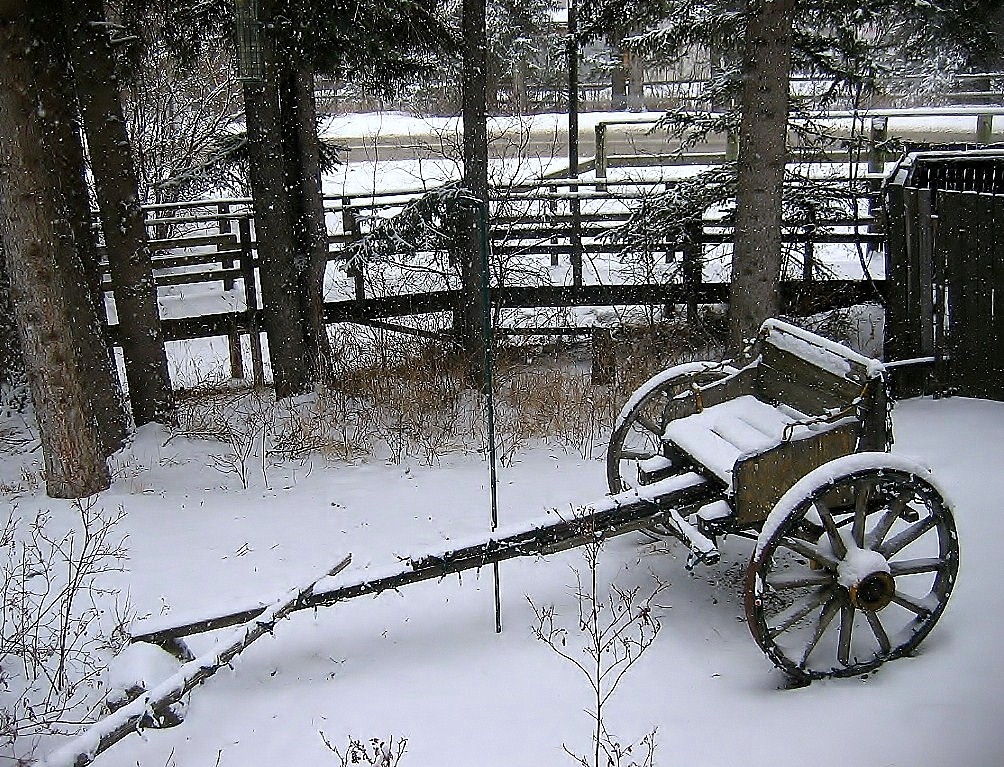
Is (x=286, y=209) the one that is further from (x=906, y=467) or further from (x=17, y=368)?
(x=906, y=467)

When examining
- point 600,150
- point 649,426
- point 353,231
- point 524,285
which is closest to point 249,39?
point 353,231

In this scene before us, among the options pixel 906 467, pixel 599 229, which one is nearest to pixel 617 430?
pixel 906 467

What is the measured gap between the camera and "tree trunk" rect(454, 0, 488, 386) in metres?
8.70

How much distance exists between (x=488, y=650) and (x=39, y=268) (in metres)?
4.08

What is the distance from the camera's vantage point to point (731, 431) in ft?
16.1

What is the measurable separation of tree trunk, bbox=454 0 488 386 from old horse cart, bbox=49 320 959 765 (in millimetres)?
4101

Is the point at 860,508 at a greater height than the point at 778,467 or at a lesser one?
lesser

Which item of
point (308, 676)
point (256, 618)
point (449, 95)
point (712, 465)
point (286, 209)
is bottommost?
point (308, 676)

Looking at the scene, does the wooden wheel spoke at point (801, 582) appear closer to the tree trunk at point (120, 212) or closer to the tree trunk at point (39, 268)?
the tree trunk at point (39, 268)

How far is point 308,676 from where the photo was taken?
4.46 metres

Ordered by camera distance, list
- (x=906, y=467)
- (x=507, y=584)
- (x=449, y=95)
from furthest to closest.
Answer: (x=449, y=95) → (x=507, y=584) → (x=906, y=467)

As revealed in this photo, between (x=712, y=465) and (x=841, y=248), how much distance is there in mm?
14048

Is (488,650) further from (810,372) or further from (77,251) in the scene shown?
(77,251)

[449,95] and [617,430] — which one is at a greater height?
[449,95]
